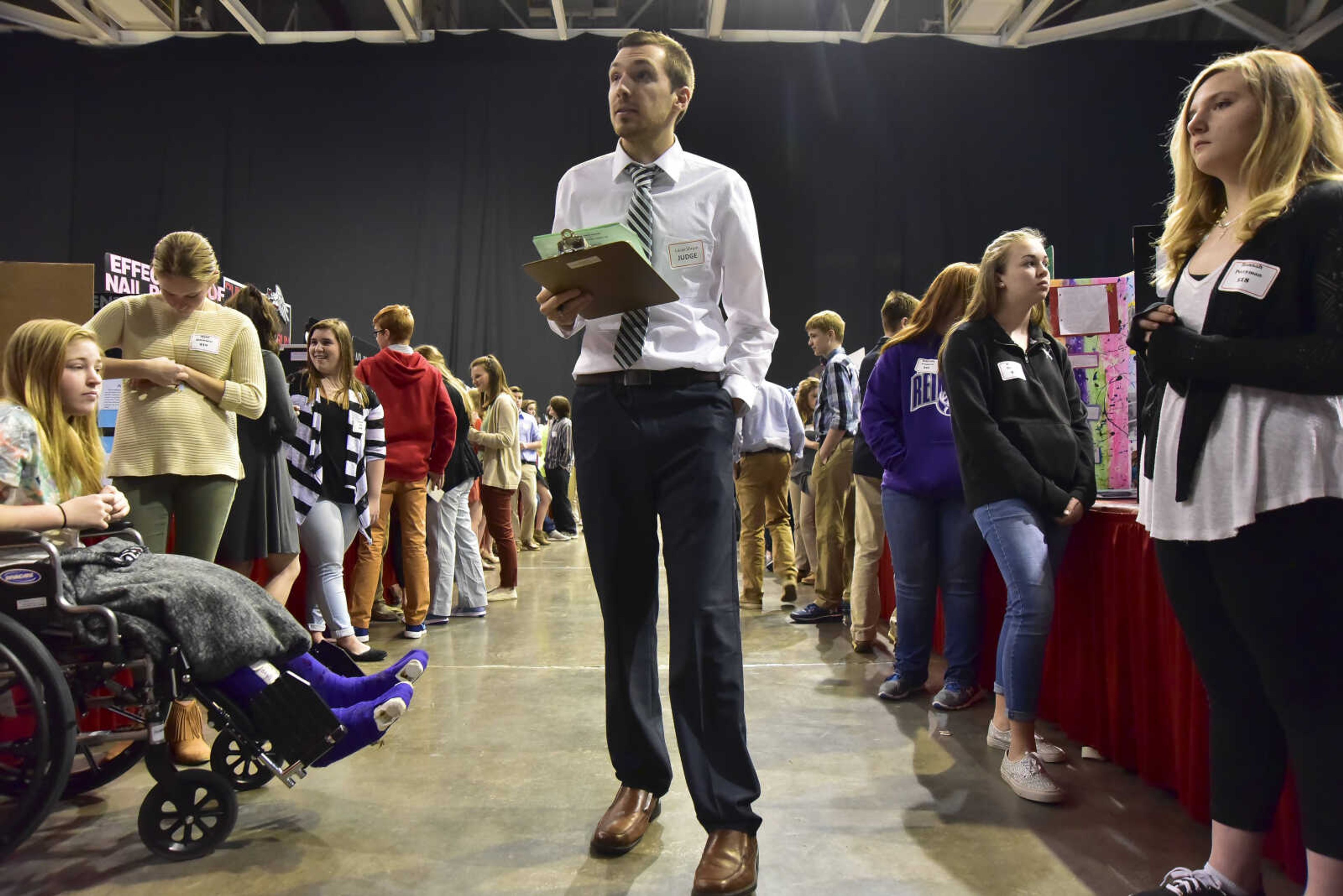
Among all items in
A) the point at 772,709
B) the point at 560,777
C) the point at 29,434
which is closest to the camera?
the point at 29,434

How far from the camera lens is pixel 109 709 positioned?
1793mm

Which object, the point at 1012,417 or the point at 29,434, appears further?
the point at 1012,417

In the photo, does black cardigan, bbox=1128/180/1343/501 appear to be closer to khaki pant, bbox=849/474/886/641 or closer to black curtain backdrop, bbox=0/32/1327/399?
khaki pant, bbox=849/474/886/641

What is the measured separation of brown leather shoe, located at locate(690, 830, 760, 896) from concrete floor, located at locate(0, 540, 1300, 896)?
6 cm

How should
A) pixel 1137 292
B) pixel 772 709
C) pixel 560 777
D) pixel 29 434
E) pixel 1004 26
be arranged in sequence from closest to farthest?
1. pixel 29 434
2. pixel 560 777
3. pixel 1137 292
4. pixel 772 709
5. pixel 1004 26

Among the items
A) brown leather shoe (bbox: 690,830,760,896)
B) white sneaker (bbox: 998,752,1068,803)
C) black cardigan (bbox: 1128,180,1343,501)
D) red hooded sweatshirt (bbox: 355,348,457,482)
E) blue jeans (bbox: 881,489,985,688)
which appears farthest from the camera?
red hooded sweatshirt (bbox: 355,348,457,482)

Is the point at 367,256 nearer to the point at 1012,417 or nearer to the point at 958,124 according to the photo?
the point at 958,124

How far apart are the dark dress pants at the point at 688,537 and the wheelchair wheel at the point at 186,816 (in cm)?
83

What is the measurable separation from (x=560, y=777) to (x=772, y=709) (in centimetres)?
88

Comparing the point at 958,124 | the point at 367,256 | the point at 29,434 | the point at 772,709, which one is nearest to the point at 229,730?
the point at 29,434

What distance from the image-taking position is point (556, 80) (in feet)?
35.5

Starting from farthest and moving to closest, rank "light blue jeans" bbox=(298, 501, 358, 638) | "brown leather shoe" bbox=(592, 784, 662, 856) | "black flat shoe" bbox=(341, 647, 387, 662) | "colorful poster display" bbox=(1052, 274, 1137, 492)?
"black flat shoe" bbox=(341, 647, 387, 662) < "light blue jeans" bbox=(298, 501, 358, 638) < "colorful poster display" bbox=(1052, 274, 1137, 492) < "brown leather shoe" bbox=(592, 784, 662, 856)

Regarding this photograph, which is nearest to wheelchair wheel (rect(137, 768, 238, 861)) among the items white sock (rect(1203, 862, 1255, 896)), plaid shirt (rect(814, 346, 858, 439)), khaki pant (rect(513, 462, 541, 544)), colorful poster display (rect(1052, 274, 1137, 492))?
white sock (rect(1203, 862, 1255, 896))

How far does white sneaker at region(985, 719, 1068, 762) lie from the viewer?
7.71 ft
